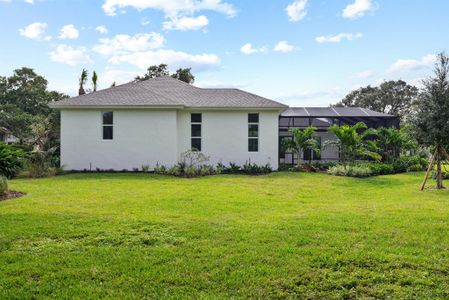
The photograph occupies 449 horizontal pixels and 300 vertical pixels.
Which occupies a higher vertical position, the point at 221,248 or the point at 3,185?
the point at 3,185

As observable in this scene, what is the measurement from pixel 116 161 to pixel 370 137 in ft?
59.9

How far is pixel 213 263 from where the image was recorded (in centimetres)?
454

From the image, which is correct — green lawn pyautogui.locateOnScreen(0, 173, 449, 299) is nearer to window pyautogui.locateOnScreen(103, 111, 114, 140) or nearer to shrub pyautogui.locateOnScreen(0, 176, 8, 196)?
shrub pyautogui.locateOnScreen(0, 176, 8, 196)

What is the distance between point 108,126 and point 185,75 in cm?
1756

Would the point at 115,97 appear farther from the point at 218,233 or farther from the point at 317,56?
the point at 218,233

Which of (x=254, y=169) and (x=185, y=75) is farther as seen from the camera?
(x=185, y=75)

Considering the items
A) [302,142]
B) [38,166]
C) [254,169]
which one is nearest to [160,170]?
[254,169]

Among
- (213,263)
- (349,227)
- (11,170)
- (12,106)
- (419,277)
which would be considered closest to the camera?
(419,277)

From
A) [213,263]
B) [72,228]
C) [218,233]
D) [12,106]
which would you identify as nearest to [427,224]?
[218,233]

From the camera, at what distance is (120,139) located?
17.4 meters

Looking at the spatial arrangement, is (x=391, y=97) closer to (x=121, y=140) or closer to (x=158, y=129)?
(x=158, y=129)

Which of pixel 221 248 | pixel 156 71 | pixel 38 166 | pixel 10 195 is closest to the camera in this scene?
pixel 221 248

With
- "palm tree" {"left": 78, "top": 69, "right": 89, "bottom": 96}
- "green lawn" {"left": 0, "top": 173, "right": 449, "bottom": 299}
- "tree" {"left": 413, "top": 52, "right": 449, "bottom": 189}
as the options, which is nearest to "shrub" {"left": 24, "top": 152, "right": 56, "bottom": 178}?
"green lawn" {"left": 0, "top": 173, "right": 449, "bottom": 299}

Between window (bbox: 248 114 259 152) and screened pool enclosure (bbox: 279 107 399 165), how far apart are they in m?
6.47
